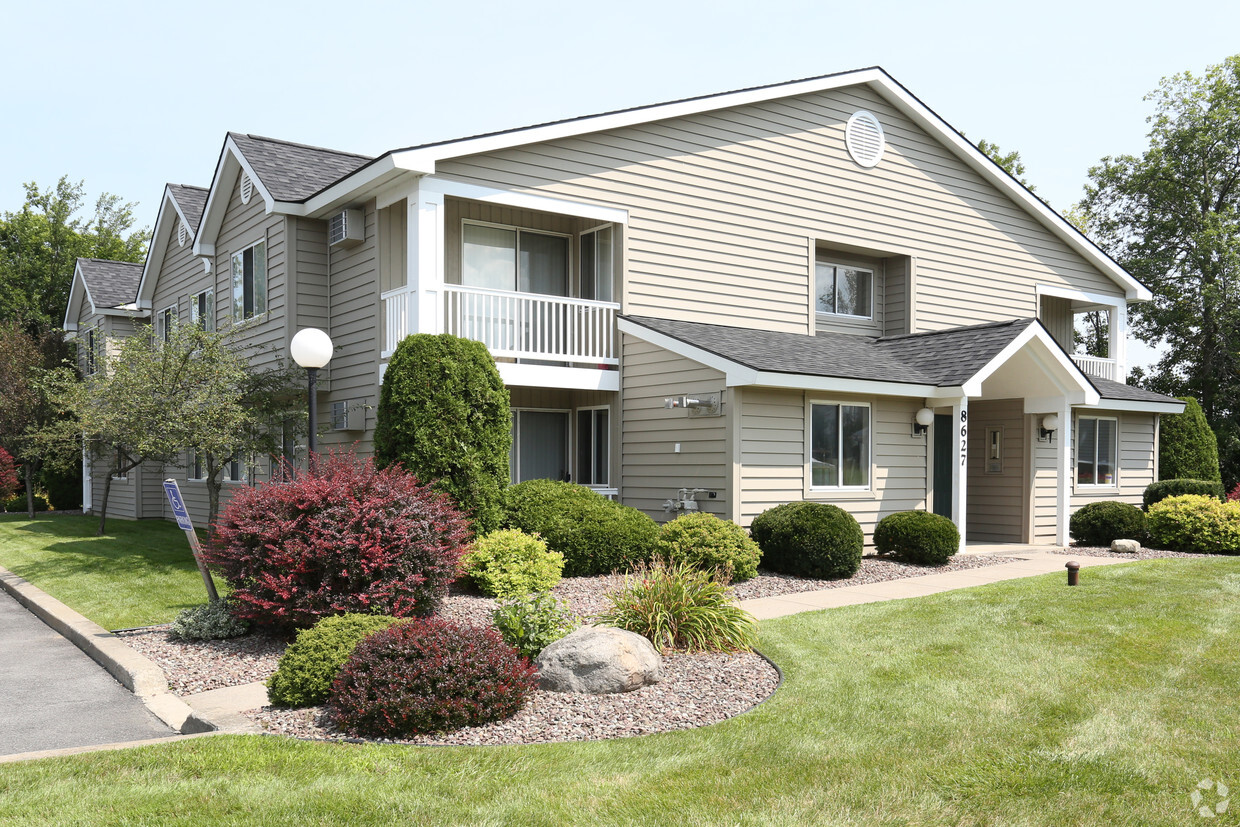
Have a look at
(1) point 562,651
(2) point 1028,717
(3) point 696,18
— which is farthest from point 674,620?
(3) point 696,18

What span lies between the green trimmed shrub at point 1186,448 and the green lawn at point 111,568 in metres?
20.5

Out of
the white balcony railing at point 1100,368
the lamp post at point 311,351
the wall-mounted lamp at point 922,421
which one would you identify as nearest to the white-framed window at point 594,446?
the wall-mounted lamp at point 922,421

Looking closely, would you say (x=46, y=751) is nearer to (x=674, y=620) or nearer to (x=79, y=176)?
(x=674, y=620)

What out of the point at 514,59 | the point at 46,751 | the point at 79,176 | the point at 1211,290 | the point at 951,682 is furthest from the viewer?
the point at 79,176

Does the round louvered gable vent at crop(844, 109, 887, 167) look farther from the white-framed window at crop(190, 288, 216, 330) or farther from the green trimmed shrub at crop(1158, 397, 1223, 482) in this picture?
the white-framed window at crop(190, 288, 216, 330)

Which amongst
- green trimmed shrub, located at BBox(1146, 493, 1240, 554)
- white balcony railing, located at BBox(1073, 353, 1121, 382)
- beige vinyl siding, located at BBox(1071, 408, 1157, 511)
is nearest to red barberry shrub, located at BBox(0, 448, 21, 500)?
beige vinyl siding, located at BBox(1071, 408, 1157, 511)

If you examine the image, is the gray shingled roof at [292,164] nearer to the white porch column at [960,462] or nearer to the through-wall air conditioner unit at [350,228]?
the through-wall air conditioner unit at [350,228]

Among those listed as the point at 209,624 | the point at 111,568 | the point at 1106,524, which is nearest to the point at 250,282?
the point at 111,568

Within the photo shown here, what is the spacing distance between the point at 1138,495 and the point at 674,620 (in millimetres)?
15846

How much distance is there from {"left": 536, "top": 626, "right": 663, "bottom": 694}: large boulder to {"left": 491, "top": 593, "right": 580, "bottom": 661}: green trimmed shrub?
30 centimetres

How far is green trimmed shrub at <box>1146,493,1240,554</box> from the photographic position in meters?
16.1

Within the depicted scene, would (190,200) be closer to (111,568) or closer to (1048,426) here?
(111,568)

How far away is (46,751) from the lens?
5984mm

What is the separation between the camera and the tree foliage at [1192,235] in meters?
29.8
